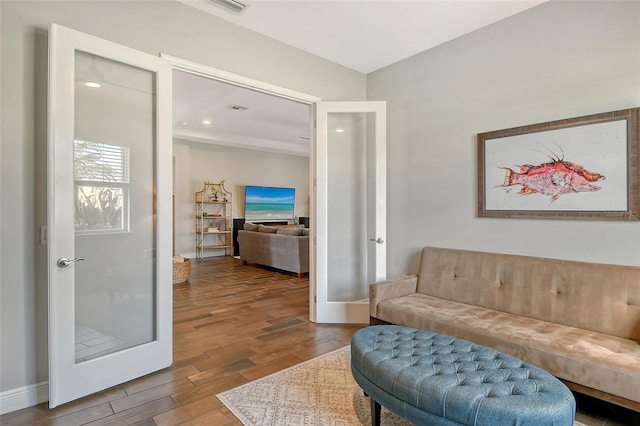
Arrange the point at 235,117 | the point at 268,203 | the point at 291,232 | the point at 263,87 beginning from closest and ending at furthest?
the point at 263,87
the point at 291,232
the point at 235,117
the point at 268,203

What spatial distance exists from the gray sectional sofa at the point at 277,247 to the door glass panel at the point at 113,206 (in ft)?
11.4

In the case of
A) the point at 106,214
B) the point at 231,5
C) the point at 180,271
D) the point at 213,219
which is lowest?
Result: the point at 180,271

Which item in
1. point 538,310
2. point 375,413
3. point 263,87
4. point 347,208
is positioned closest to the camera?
point 375,413

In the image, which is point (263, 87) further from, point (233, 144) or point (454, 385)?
point (233, 144)

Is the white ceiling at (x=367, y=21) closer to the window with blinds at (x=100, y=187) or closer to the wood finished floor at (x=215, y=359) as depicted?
the window with blinds at (x=100, y=187)

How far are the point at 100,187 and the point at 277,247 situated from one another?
4.13 m

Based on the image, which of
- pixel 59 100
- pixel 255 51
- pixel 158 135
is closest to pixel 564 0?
pixel 255 51

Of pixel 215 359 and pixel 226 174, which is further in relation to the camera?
pixel 226 174

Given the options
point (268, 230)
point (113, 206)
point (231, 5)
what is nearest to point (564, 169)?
point (231, 5)

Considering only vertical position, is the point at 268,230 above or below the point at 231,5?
below

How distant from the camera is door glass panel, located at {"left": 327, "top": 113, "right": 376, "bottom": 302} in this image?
143 inches

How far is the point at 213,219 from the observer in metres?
8.68

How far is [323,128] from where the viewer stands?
11.5 ft

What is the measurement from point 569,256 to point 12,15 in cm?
402
